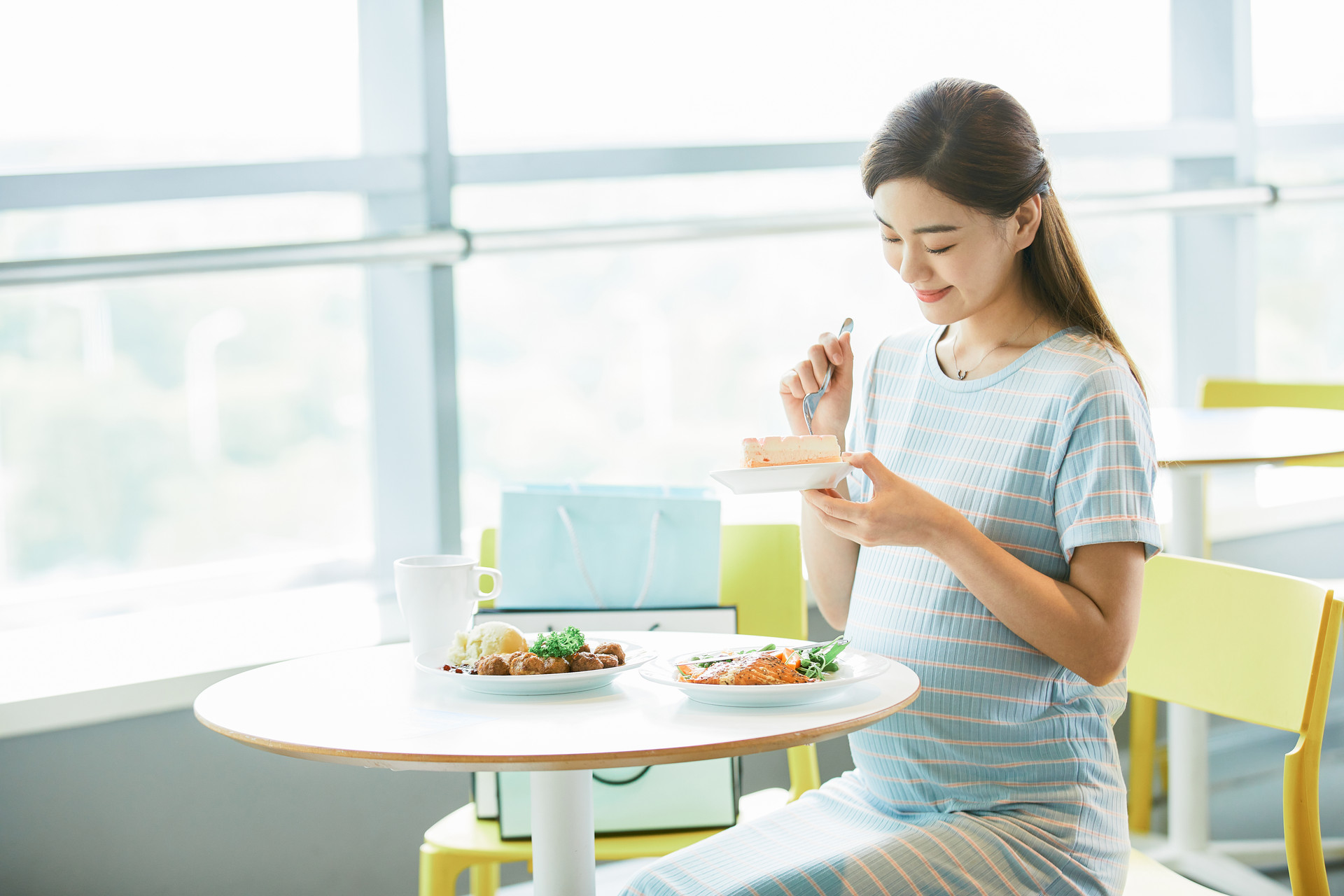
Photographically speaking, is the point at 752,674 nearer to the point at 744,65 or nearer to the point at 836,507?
the point at 836,507

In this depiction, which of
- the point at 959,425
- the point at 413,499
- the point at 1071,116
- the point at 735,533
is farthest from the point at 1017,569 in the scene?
the point at 1071,116

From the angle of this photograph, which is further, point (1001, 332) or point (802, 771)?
point (802, 771)

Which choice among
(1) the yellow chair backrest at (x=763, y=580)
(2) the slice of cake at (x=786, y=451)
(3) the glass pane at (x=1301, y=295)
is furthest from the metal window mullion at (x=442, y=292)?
(3) the glass pane at (x=1301, y=295)

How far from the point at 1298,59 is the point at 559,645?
3255mm

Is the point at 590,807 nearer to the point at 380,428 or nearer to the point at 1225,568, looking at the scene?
the point at 1225,568

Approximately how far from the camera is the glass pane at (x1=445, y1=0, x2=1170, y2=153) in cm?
242

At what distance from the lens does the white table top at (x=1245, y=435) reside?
6.16ft

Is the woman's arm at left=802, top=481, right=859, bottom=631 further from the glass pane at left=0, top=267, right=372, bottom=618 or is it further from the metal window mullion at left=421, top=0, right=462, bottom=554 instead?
the glass pane at left=0, top=267, right=372, bottom=618

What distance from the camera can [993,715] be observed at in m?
1.21

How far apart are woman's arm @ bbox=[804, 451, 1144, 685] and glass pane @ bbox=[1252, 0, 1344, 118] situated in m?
2.70

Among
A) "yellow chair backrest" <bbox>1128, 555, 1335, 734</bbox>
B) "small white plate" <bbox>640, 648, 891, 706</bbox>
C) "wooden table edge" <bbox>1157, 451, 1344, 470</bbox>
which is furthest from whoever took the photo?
"wooden table edge" <bbox>1157, 451, 1344, 470</bbox>

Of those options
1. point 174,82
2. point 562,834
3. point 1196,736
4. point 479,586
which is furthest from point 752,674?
point 174,82

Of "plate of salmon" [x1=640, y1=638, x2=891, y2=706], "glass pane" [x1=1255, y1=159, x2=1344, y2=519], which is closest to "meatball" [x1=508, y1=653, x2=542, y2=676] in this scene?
"plate of salmon" [x1=640, y1=638, x2=891, y2=706]

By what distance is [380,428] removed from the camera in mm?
2328
